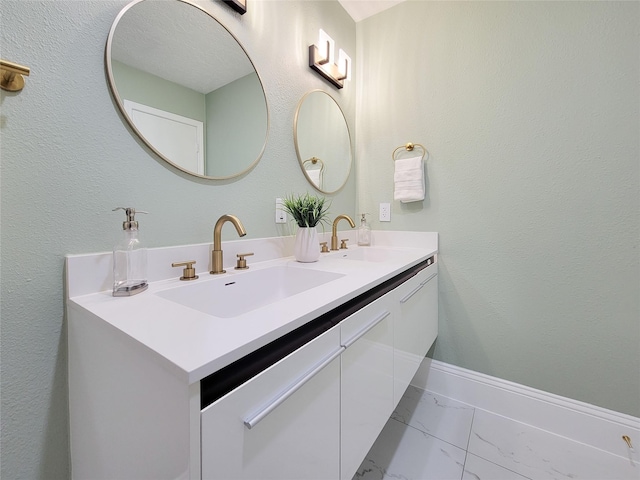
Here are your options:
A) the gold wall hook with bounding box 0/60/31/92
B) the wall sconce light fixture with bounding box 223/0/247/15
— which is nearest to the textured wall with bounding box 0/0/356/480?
the gold wall hook with bounding box 0/60/31/92

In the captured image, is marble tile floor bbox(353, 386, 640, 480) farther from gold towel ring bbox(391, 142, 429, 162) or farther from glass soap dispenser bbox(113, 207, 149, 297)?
gold towel ring bbox(391, 142, 429, 162)

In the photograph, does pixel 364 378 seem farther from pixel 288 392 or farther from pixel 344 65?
pixel 344 65

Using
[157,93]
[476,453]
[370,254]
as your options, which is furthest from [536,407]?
[157,93]

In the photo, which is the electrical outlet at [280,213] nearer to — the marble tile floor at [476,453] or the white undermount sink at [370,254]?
the white undermount sink at [370,254]

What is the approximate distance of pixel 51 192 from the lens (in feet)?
2.18

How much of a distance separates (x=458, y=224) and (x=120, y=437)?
63.0 inches

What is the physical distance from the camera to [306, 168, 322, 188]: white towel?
→ 147cm

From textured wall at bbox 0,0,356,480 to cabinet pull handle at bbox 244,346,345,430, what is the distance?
23.5 inches

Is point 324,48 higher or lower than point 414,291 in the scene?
higher

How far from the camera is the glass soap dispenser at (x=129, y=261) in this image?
72 cm

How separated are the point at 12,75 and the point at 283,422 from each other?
0.94m

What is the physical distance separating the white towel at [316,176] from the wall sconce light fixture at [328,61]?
1.79 ft

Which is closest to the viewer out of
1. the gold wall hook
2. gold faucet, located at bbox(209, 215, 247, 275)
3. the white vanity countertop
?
the white vanity countertop

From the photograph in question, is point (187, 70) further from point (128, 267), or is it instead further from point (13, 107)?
point (128, 267)
